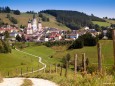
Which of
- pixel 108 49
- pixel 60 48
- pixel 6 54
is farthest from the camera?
pixel 60 48

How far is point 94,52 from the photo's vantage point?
14838cm

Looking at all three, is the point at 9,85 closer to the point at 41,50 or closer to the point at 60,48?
the point at 41,50

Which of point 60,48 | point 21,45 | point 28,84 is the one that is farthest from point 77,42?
point 28,84

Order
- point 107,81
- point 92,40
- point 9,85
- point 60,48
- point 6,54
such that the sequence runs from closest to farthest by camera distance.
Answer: point 107,81 → point 9,85 → point 6,54 → point 92,40 → point 60,48

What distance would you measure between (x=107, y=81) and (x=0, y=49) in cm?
11664

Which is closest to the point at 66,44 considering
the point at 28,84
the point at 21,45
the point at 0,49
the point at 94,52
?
the point at 21,45

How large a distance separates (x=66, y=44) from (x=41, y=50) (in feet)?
74.9

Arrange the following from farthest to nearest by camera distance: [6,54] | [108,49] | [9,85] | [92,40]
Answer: [92,40], [108,49], [6,54], [9,85]

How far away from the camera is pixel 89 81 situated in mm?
17250

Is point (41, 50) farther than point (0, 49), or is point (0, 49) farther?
point (41, 50)

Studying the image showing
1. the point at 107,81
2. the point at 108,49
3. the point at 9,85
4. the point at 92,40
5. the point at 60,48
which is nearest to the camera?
the point at 107,81

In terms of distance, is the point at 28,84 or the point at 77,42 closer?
the point at 28,84

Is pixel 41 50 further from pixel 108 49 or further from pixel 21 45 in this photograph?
pixel 108 49

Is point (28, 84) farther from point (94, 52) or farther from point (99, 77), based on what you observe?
point (94, 52)
